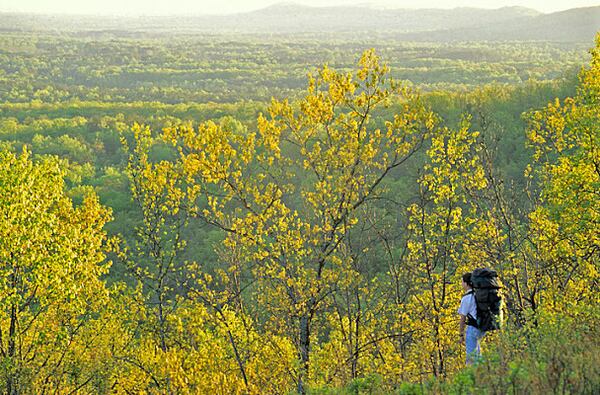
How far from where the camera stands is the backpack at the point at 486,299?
358 inches

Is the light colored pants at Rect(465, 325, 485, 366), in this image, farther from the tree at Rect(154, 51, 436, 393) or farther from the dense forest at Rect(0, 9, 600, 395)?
the tree at Rect(154, 51, 436, 393)

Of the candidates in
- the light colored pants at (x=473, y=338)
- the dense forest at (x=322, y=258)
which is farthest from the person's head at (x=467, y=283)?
the dense forest at (x=322, y=258)

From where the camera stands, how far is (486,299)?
912 cm

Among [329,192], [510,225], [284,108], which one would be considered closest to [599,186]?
[510,225]

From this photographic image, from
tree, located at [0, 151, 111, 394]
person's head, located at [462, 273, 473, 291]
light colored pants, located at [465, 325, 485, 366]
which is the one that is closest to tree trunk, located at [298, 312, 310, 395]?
light colored pants, located at [465, 325, 485, 366]

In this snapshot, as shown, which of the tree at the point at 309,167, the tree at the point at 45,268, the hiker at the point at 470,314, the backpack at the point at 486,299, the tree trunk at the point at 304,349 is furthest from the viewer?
the tree at the point at 45,268

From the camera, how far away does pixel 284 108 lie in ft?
38.5

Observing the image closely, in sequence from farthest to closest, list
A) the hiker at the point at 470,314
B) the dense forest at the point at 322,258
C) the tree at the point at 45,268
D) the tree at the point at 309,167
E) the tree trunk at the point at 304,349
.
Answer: the tree at the point at 45,268 < the tree trunk at the point at 304,349 < the tree at the point at 309,167 < the dense forest at the point at 322,258 < the hiker at the point at 470,314

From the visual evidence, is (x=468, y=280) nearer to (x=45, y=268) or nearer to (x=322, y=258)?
(x=322, y=258)

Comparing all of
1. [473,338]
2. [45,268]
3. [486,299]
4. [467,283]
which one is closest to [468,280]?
[467,283]

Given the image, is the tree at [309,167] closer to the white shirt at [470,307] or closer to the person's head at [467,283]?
the person's head at [467,283]

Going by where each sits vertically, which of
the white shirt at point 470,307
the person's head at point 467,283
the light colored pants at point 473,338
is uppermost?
the person's head at point 467,283

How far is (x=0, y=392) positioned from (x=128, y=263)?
13.7 feet

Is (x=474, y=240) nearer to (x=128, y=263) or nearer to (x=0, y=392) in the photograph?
(x=128, y=263)
